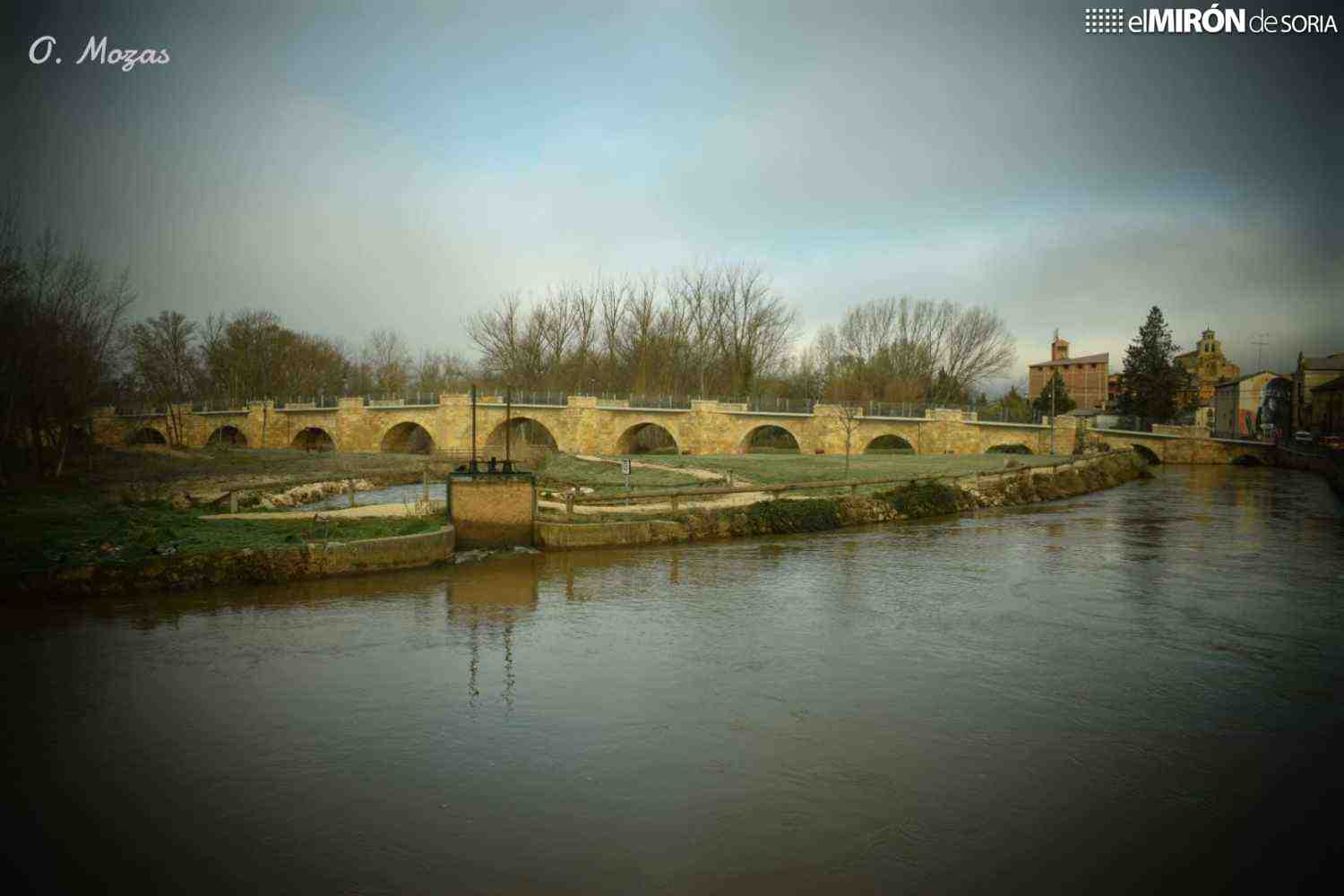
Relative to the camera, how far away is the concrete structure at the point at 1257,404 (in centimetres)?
7188

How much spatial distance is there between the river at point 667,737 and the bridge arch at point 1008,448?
36177 mm

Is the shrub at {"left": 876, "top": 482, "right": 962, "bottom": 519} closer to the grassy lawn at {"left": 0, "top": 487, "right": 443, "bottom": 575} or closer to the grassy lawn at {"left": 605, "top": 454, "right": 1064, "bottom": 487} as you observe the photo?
the grassy lawn at {"left": 605, "top": 454, "right": 1064, "bottom": 487}

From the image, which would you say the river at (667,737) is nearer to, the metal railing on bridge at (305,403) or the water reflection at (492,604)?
the water reflection at (492,604)

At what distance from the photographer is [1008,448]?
50812 millimetres

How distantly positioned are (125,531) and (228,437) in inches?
2398

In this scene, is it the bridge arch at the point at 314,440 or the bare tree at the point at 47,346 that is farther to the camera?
the bridge arch at the point at 314,440

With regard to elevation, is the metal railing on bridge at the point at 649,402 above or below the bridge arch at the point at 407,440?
above

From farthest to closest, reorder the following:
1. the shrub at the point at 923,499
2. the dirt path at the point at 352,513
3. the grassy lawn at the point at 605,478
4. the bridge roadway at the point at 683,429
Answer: the bridge roadway at the point at 683,429, the grassy lawn at the point at 605,478, the shrub at the point at 923,499, the dirt path at the point at 352,513

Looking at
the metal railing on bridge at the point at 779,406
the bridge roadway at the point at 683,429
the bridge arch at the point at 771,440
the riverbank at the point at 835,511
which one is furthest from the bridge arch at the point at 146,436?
the riverbank at the point at 835,511

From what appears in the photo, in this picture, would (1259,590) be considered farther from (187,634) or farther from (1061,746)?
(187,634)

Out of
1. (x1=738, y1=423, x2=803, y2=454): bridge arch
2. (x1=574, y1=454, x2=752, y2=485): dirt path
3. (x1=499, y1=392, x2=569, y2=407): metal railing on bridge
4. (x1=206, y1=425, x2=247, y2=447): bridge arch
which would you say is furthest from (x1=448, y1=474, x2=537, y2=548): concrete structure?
(x1=206, y1=425, x2=247, y2=447): bridge arch

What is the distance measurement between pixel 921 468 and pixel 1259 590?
20166mm

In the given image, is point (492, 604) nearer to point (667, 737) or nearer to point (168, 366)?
point (667, 737)

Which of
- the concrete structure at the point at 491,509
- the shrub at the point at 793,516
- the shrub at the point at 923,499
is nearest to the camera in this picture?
the concrete structure at the point at 491,509
